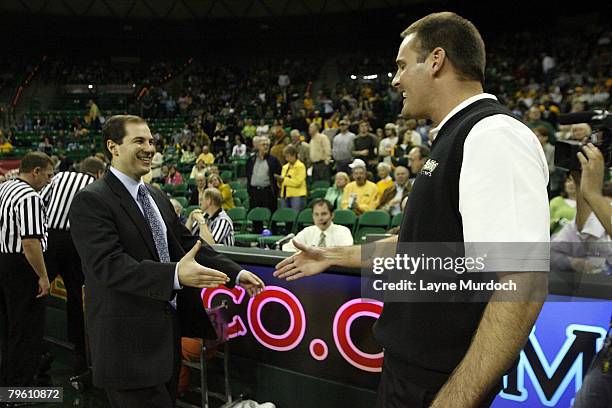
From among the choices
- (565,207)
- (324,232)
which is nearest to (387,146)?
(324,232)

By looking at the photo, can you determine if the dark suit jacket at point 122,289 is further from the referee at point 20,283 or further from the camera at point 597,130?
the referee at point 20,283

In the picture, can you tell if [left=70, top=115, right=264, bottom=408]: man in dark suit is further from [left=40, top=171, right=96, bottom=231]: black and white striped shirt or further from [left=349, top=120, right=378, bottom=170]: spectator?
[left=349, top=120, right=378, bottom=170]: spectator

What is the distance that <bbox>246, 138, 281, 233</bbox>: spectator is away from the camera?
9.07 meters

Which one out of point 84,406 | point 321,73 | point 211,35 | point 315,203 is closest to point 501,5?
point 321,73

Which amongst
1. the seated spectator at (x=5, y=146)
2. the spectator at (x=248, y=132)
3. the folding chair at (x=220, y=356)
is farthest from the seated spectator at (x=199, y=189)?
the seated spectator at (x=5, y=146)

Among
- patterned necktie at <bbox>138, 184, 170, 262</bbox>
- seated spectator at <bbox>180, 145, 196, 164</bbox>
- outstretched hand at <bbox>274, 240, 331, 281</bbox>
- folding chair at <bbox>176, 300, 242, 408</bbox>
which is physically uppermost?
seated spectator at <bbox>180, 145, 196, 164</bbox>

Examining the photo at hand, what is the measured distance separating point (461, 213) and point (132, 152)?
172cm

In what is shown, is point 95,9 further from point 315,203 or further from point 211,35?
point 315,203

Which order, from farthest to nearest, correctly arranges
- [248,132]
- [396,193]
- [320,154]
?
[248,132], [320,154], [396,193]

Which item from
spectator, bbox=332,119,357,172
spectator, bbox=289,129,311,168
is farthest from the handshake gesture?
spectator, bbox=289,129,311,168

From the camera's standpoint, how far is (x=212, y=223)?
568 cm

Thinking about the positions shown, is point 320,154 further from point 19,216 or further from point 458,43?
point 458,43

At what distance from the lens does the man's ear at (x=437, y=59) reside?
1438mm

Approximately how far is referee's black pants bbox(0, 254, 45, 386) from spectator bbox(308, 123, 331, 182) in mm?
6587
